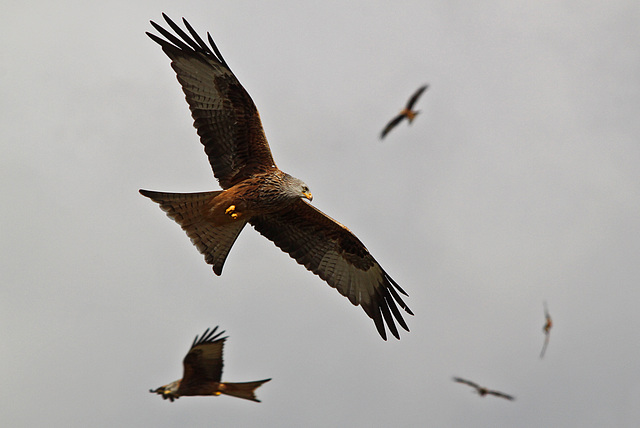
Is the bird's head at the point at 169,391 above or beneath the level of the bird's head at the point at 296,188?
beneath

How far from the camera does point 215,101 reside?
15.3 metres

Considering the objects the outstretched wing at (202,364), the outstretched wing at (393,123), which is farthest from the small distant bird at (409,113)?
the outstretched wing at (202,364)

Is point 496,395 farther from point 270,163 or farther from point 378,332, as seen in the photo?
point 270,163

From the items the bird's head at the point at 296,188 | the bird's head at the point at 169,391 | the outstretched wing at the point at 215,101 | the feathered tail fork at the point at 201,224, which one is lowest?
the bird's head at the point at 169,391

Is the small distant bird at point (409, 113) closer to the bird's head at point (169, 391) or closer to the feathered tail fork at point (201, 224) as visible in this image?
the feathered tail fork at point (201, 224)

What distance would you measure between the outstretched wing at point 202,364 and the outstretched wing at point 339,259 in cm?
159

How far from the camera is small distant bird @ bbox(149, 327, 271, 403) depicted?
16.2 meters

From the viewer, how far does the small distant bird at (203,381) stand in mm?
16203

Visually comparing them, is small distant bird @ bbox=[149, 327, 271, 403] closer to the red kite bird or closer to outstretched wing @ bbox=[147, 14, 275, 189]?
the red kite bird

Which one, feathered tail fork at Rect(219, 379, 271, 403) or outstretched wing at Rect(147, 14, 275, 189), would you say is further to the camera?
feathered tail fork at Rect(219, 379, 271, 403)

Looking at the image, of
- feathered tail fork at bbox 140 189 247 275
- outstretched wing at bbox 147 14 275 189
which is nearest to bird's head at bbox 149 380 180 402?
feathered tail fork at bbox 140 189 247 275

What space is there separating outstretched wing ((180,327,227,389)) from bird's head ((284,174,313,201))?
255 centimetres

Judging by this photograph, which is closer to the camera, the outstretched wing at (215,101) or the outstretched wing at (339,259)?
the outstretched wing at (215,101)

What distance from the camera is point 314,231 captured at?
16500mm
